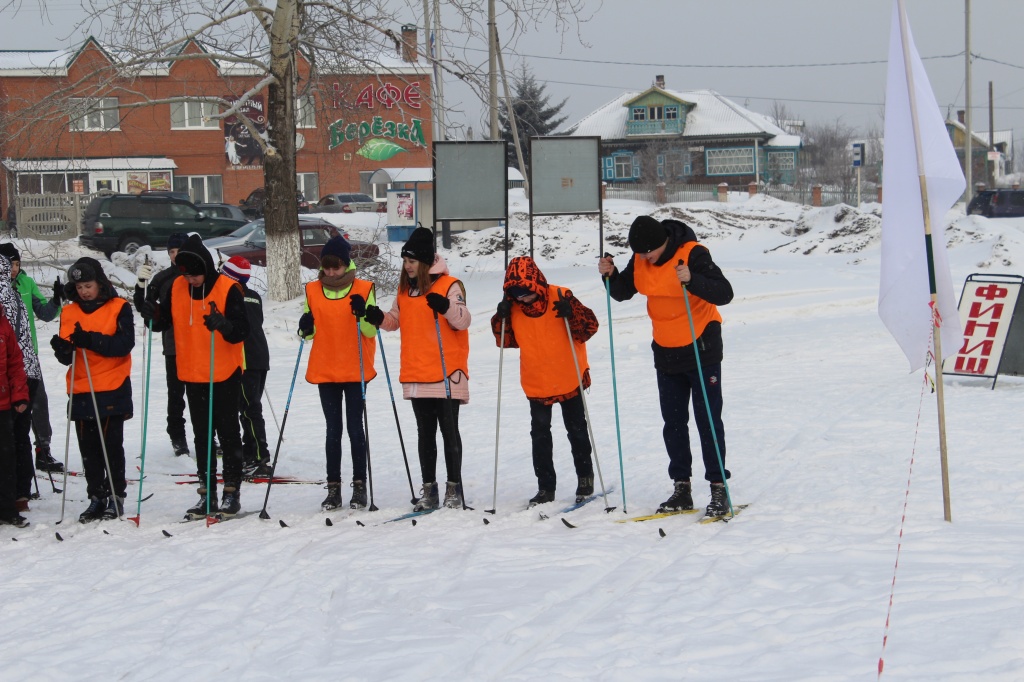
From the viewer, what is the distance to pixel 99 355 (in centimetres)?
675

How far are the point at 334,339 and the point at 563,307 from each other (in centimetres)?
144

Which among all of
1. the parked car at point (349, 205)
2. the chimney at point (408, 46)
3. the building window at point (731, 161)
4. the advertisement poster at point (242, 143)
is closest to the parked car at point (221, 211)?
the parked car at point (349, 205)

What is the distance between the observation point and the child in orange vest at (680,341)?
6036 mm

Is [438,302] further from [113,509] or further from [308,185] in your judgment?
[308,185]

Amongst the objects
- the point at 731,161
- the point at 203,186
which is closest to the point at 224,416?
the point at 203,186

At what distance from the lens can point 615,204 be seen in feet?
126

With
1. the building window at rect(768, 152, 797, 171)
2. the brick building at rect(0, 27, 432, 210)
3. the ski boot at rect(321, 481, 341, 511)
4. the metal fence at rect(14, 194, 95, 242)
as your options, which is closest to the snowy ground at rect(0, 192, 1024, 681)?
the ski boot at rect(321, 481, 341, 511)

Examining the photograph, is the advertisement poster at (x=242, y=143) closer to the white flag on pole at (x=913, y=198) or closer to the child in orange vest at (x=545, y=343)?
the child in orange vest at (x=545, y=343)

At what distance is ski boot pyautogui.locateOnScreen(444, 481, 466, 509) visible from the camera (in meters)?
6.70

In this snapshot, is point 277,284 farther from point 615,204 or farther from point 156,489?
point 615,204

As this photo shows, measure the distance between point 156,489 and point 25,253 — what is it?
13063mm

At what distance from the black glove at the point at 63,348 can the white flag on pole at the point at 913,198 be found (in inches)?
186

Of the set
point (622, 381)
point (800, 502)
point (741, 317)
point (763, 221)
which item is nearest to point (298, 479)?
point (800, 502)

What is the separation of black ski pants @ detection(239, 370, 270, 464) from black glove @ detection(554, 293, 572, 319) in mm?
2782
